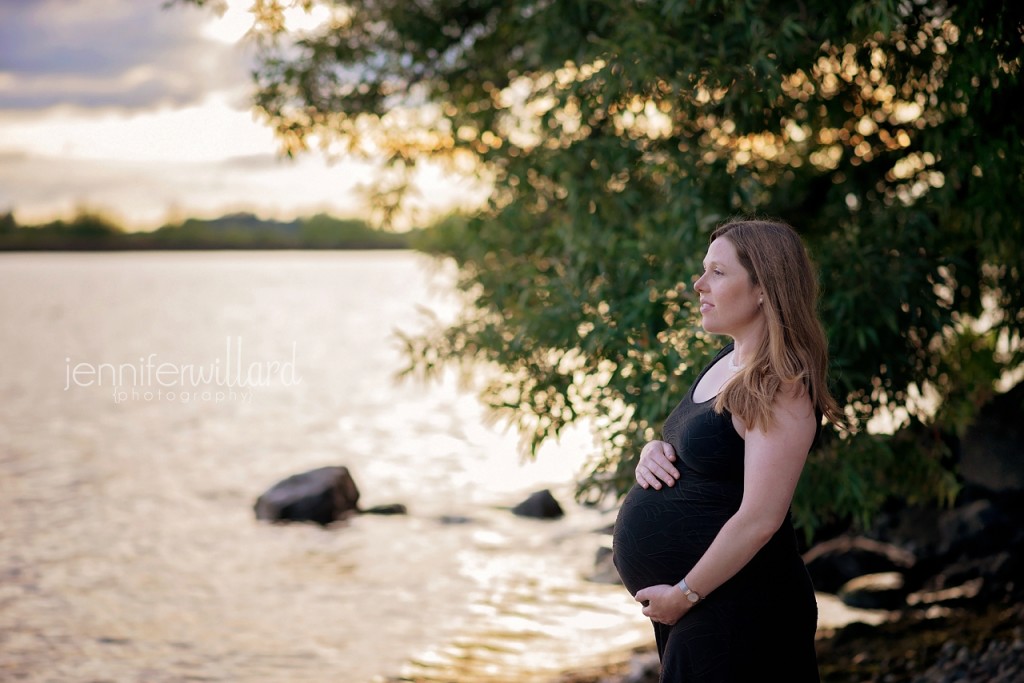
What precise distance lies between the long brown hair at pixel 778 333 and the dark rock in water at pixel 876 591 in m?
6.16

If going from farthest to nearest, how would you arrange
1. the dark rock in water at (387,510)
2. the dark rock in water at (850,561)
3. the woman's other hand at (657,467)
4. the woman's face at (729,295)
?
the dark rock in water at (387,510) < the dark rock in water at (850,561) < the woman's other hand at (657,467) < the woman's face at (729,295)

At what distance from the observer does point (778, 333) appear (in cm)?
254

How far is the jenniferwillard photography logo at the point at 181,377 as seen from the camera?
25453 mm

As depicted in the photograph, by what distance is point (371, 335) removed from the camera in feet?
152

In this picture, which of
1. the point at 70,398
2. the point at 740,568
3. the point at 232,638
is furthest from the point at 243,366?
the point at 740,568

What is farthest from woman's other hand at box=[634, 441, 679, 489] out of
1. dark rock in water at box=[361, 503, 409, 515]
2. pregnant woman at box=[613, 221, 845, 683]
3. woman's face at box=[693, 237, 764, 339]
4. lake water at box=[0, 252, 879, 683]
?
dark rock in water at box=[361, 503, 409, 515]

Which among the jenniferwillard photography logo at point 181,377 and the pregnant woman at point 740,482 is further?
the jenniferwillard photography logo at point 181,377

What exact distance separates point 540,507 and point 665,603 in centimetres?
975

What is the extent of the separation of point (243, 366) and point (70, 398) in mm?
11038

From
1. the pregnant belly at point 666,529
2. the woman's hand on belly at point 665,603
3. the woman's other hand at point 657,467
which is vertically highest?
the woman's other hand at point 657,467

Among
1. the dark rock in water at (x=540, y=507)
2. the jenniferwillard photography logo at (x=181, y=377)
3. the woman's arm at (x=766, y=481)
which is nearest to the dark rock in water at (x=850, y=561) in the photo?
the dark rock in water at (x=540, y=507)

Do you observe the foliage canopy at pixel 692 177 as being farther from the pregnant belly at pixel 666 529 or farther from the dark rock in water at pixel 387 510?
the dark rock in water at pixel 387 510

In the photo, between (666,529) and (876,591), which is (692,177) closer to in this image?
(666,529)

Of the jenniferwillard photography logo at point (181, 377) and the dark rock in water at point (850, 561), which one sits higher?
the dark rock in water at point (850, 561)
